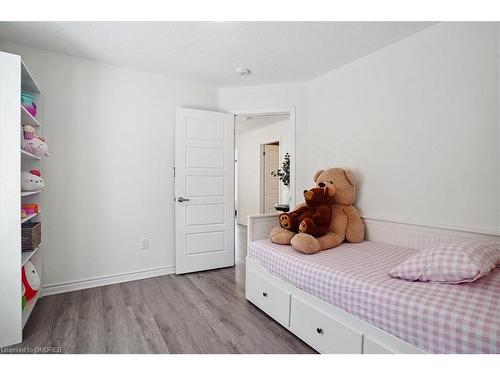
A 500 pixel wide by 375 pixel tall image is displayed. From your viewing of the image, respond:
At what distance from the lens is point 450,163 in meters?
1.88

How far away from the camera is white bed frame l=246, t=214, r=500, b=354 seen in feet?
4.36

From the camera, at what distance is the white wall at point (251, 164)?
5523 mm

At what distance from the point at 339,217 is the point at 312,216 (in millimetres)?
298

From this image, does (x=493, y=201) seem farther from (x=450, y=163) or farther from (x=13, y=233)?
(x=13, y=233)

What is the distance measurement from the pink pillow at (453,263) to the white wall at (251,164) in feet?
13.0

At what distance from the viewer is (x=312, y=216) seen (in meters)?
2.19

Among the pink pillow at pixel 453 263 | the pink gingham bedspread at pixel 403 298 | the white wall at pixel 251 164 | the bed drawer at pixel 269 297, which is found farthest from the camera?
the white wall at pixel 251 164

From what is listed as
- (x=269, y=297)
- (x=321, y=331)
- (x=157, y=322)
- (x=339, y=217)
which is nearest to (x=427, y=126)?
(x=339, y=217)

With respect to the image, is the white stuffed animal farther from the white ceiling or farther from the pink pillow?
the pink pillow

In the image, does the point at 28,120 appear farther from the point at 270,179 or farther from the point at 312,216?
the point at 270,179

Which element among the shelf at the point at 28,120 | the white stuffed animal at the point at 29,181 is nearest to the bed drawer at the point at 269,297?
the white stuffed animal at the point at 29,181

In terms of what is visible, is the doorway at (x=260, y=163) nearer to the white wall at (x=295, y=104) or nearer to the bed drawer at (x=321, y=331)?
the white wall at (x=295, y=104)

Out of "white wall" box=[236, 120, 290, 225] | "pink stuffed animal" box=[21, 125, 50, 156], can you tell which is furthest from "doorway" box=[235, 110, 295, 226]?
"pink stuffed animal" box=[21, 125, 50, 156]
